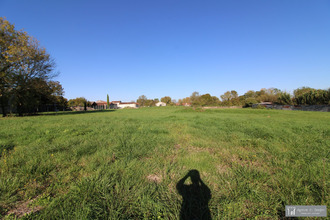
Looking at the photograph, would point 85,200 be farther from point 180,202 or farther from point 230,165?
point 230,165

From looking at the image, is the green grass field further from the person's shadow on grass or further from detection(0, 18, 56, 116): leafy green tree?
detection(0, 18, 56, 116): leafy green tree

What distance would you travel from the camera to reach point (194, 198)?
6.68 ft

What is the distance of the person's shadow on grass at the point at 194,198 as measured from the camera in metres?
1.79

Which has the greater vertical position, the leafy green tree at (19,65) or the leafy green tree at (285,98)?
the leafy green tree at (19,65)

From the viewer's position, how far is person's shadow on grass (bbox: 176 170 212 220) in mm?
1788

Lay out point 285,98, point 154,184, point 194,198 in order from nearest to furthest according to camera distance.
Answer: point 194,198
point 154,184
point 285,98

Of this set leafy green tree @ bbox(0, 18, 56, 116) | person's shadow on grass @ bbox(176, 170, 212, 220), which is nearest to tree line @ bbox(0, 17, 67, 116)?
leafy green tree @ bbox(0, 18, 56, 116)

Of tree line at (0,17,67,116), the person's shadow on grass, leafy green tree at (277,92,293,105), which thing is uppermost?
tree line at (0,17,67,116)

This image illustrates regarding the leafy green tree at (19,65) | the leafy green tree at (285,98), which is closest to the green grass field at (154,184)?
the leafy green tree at (19,65)

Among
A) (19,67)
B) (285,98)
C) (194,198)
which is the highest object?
(19,67)

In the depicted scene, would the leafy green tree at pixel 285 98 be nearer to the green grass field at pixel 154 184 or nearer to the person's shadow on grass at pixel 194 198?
the green grass field at pixel 154 184

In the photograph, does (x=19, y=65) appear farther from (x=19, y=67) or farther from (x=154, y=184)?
(x=154, y=184)

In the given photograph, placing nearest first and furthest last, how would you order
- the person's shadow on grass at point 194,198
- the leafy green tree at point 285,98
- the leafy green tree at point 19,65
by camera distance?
1. the person's shadow on grass at point 194,198
2. the leafy green tree at point 19,65
3. the leafy green tree at point 285,98

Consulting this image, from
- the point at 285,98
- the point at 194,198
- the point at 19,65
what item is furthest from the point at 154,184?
the point at 285,98
